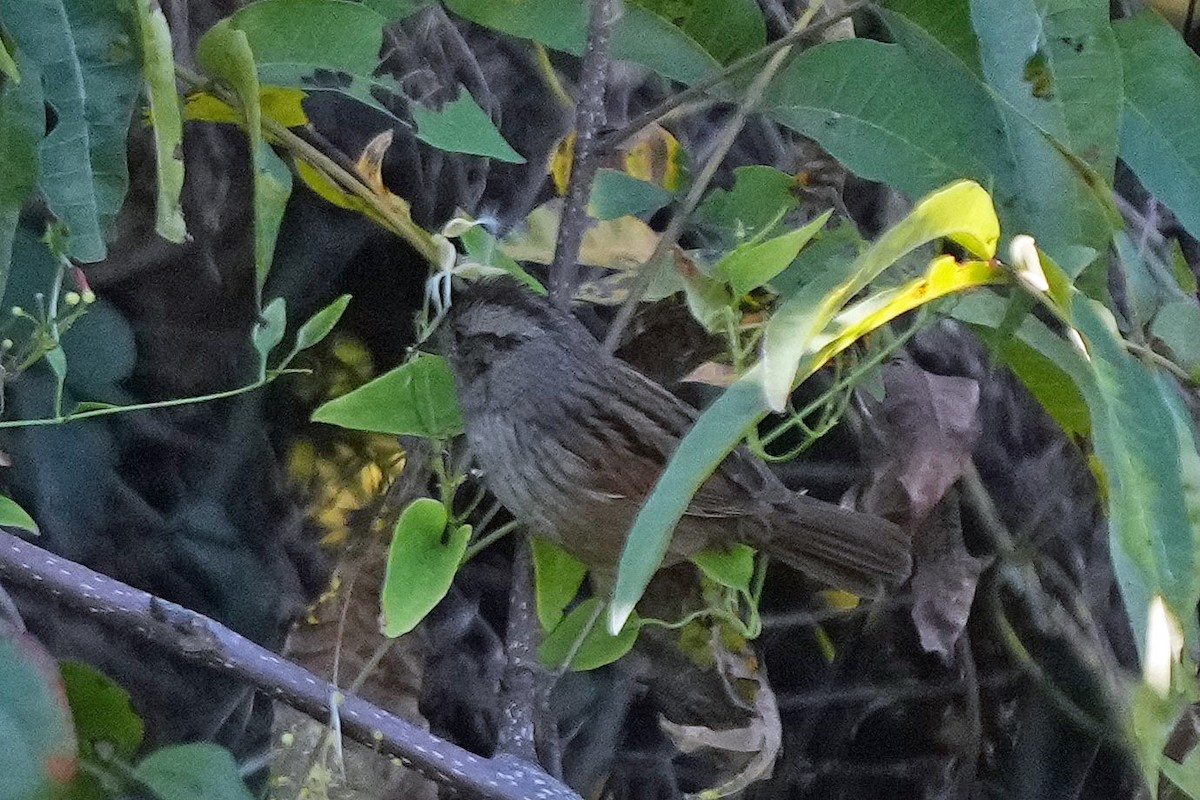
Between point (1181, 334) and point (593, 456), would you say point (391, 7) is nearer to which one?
point (593, 456)

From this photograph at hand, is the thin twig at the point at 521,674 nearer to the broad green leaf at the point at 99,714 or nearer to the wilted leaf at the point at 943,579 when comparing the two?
the broad green leaf at the point at 99,714

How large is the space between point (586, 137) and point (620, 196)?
0.07 metres

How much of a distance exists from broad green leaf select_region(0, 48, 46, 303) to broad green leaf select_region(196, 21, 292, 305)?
126 millimetres

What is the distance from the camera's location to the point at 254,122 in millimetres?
878

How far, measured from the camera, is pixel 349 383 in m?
1.36

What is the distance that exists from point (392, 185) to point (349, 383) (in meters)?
0.21

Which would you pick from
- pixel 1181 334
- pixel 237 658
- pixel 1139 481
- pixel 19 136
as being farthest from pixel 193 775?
pixel 1181 334

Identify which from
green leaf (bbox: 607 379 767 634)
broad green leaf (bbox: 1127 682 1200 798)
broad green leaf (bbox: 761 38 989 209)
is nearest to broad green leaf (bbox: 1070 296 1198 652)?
broad green leaf (bbox: 1127 682 1200 798)

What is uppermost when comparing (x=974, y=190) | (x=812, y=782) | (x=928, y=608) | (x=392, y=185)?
(x=974, y=190)

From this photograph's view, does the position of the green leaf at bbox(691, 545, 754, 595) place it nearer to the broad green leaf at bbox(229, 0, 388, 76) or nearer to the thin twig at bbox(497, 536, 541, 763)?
the thin twig at bbox(497, 536, 541, 763)

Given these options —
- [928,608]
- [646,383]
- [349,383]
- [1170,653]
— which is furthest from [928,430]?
[1170,653]

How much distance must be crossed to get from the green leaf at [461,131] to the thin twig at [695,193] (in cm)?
14

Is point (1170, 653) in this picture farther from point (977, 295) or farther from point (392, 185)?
point (392, 185)

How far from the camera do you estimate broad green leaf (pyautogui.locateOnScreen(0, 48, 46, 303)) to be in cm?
82
